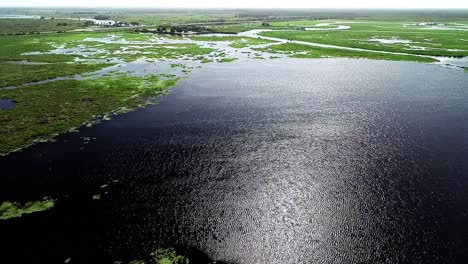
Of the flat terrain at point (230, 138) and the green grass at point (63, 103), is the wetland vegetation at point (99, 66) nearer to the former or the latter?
the green grass at point (63, 103)

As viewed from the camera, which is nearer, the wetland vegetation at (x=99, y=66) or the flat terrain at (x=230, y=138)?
the flat terrain at (x=230, y=138)

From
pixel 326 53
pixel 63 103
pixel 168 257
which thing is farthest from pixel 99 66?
pixel 168 257

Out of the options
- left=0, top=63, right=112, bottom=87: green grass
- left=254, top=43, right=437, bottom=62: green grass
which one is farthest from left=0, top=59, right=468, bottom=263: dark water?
left=254, top=43, right=437, bottom=62: green grass

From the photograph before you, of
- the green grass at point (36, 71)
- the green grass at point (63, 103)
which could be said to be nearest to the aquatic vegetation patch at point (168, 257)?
the green grass at point (63, 103)

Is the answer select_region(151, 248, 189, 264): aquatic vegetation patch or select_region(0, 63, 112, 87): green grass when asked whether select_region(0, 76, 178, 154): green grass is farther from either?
select_region(151, 248, 189, 264): aquatic vegetation patch

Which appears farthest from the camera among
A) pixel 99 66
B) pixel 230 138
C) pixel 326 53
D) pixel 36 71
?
pixel 326 53

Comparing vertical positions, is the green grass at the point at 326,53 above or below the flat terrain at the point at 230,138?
above

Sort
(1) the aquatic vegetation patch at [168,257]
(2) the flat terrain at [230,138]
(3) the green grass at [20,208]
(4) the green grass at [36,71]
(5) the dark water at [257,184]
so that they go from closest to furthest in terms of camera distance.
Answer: (1) the aquatic vegetation patch at [168,257], (5) the dark water at [257,184], (2) the flat terrain at [230,138], (3) the green grass at [20,208], (4) the green grass at [36,71]

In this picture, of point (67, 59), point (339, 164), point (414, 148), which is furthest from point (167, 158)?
point (67, 59)

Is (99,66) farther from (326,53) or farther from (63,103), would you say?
(326,53)
